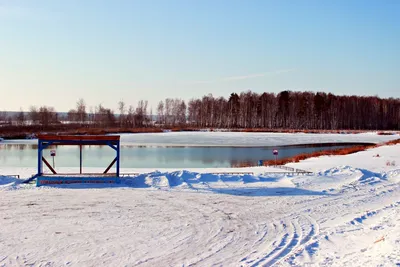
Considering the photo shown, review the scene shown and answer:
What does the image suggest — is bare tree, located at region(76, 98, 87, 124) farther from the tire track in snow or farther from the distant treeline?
the tire track in snow

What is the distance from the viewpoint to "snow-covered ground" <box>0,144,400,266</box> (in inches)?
301

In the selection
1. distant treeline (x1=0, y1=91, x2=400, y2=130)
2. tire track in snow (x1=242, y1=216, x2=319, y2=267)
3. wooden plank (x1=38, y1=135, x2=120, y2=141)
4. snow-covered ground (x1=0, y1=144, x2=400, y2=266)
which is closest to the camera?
tire track in snow (x1=242, y1=216, x2=319, y2=267)

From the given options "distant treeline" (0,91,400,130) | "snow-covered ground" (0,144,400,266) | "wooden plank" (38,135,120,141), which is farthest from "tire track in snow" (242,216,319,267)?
"distant treeline" (0,91,400,130)

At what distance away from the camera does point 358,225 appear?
32.4ft

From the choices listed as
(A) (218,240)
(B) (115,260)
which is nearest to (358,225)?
(A) (218,240)

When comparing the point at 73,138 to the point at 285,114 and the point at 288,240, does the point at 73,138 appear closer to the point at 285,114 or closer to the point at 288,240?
the point at 288,240

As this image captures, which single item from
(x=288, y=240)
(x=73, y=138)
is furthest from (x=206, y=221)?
(x=73, y=138)

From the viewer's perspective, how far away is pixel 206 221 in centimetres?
1055

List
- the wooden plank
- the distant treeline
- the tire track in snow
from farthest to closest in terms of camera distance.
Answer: the distant treeline → the wooden plank → the tire track in snow

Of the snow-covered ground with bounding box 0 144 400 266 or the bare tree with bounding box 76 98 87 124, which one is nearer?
the snow-covered ground with bounding box 0 144 400 266

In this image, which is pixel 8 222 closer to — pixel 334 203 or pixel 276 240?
pixel 276 240

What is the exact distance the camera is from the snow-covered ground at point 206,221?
7648mm

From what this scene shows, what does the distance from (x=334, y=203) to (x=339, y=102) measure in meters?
81.7

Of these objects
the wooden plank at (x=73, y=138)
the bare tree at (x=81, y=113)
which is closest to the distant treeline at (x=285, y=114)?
the bare tree at (x=81, y=113)
